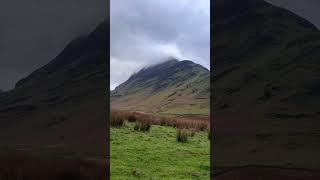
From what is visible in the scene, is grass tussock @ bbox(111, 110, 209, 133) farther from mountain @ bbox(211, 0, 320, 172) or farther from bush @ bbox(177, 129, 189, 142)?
bush @ bbox(177, 129, 189, 142)

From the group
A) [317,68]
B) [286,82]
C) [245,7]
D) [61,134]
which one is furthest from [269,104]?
[245,7]

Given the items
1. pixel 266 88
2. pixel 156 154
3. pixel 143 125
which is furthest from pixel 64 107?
pixel 266 88

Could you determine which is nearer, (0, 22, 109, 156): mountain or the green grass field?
the green grass field

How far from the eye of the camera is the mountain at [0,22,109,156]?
21.8 metres

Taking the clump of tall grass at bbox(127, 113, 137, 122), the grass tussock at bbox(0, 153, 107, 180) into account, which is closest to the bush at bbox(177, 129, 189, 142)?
the clump of tall grass at bbox(127, 113, 137, 122)

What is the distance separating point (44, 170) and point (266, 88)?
69.4 feet

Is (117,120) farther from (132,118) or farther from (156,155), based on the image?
(156,155)

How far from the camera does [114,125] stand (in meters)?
23.6

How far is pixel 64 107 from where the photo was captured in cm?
2794

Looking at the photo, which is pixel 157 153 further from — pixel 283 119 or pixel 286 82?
pixel 286 82

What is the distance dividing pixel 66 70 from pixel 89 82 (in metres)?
5.63

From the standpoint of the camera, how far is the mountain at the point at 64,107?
2175 cm

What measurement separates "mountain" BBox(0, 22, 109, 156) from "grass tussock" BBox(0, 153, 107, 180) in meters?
4.05

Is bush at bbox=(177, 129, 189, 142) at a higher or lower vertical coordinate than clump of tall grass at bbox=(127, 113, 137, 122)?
lower
